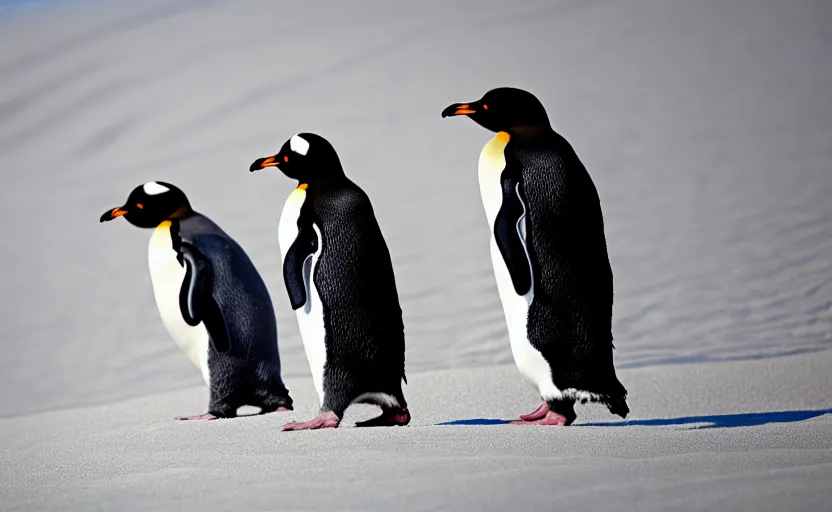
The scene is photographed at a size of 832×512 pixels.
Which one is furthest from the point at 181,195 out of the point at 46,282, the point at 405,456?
the point at 46,282

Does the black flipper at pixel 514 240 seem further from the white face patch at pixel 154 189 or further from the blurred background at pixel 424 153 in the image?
the blurred background at pixel 424 153

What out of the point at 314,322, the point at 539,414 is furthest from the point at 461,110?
the point at 539,414

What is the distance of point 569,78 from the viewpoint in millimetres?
13094

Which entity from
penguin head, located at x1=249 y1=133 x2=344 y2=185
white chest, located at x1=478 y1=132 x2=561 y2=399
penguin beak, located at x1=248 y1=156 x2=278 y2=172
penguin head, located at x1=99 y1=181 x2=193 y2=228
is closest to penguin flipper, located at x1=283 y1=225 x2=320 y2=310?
penguin head, located at x1=249 y1=133 x2=344 y2=185

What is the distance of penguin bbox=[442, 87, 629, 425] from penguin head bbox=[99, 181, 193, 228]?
4.47 ft

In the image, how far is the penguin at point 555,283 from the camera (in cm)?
350

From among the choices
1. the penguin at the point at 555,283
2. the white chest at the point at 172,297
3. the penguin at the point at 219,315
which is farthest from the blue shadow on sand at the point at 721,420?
the white chest at the point at 172,297

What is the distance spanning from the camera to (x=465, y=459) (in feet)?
8.86

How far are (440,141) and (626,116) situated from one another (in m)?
1.78

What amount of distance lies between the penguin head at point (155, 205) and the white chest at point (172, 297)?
0.10 m

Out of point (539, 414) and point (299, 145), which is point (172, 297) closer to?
point (299, 145)

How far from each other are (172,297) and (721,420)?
1850 mm

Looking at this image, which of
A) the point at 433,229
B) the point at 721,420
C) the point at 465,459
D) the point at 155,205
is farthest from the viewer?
A: the point at 433,229

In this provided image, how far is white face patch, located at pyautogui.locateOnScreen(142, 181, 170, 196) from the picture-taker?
440cm
